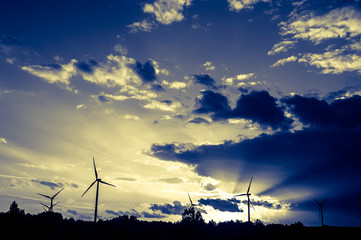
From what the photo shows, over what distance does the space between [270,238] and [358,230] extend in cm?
2996

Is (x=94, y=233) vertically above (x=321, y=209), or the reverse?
(x=321, y=209)

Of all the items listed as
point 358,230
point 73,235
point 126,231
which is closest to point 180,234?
point 126,231

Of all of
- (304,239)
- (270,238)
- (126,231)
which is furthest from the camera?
(126,231)

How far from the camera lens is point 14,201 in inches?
6521

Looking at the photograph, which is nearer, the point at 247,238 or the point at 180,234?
the point at 247,238

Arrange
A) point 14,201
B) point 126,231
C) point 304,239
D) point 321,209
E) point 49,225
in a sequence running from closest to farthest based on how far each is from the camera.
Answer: point 304,239
point 126,231
point 49,225
point 14,201
point 321,209

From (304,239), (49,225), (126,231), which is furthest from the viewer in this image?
(49,225)

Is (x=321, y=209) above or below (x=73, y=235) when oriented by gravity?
above

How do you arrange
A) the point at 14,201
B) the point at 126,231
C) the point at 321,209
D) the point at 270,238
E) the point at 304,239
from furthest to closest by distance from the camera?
the point at 321,209
the point at 14,201
the point at 126,231
the point at 270,238
the point at 304,239

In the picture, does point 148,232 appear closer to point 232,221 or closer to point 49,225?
point 49,225

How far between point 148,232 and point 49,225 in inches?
1493

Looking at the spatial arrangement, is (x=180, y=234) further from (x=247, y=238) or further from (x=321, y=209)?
(x=321, y=209)

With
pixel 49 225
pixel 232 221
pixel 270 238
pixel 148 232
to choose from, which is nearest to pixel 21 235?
pixel 49 225

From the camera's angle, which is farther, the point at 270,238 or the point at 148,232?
the point at 148,232
